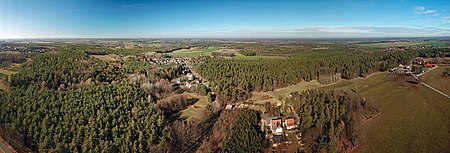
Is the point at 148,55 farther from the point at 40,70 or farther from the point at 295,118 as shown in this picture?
the point at 295,118

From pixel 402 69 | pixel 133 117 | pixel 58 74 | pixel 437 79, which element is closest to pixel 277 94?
pixel 133 117

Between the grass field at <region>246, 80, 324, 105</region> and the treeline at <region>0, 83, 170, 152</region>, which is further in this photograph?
the grass field at <region>246, 80, 324, 105</region>

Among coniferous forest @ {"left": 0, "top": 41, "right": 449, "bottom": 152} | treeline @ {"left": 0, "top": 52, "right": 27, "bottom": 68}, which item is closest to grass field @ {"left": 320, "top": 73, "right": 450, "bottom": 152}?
coniferous forest @ {"left": 0, "top": 41, "right": 449, "bottom": 152}

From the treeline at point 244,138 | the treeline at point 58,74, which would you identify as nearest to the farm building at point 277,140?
the treeline at point 244,138

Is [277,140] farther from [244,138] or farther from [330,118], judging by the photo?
[330,118]

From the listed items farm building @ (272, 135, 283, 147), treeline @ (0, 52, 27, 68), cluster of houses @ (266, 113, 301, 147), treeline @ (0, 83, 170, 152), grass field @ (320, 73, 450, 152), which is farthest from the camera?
treeline @ (0, 52, 27, 68)

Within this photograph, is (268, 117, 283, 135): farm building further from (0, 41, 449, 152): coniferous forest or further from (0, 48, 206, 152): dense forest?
(0, 48, 206, 152): dense forest
